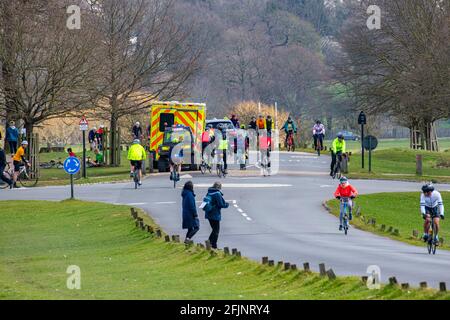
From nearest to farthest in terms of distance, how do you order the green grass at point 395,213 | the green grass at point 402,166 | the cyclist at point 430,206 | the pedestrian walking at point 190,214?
the pedestrian walking at point 190,214
the cyclist at point 430,206
the green grass at point 395,213
the green grass at point 402,166

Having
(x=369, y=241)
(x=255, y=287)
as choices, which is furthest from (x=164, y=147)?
(x=255, y=287)

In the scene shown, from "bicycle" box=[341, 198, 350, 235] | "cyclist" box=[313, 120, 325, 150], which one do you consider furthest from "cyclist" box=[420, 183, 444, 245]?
"cyclist" box=[313, 120, 325, 150]

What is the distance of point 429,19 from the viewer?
7262cm

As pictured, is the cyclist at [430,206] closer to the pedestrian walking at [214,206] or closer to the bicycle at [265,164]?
the pedestrian walking at [214,206]

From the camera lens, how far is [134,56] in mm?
68500

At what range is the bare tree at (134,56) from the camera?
64.9 meters

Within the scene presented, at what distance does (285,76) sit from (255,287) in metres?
113

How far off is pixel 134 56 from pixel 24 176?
17.7m

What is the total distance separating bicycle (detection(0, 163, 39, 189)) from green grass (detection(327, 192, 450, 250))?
13.5 m

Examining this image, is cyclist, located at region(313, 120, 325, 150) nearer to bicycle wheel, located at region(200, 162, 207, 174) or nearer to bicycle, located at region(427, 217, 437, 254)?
bicycle wheel, located at region(200, 162, 207, 174)

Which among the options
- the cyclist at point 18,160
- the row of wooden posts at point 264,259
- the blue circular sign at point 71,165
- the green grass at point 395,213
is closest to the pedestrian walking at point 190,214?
the row of wooden posts at point 264,259

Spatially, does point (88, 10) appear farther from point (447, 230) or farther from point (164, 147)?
point (447, 230)

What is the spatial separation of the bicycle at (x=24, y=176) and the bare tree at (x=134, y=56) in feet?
31.9

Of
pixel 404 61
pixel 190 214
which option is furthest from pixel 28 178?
pixel 404 61
